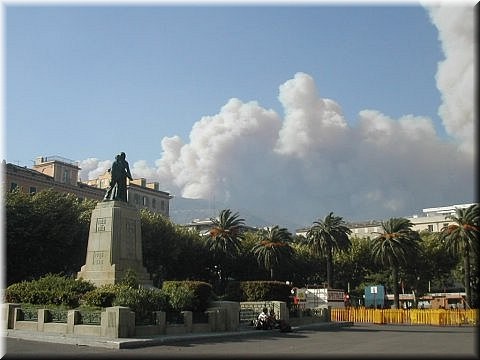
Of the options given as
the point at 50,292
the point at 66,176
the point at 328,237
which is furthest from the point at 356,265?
the point at 50,292

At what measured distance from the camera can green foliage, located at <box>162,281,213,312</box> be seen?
25.8 meters

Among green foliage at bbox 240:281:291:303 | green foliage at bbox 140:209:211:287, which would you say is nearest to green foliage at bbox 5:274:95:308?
green foliage at bbox 240:281:291:303

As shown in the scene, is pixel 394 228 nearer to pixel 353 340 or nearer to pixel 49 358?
pixel 353 340

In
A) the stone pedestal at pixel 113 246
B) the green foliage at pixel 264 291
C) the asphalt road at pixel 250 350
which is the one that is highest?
the stone pedestal at pixel 113 246

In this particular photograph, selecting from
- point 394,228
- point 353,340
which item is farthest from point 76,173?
point 353,340

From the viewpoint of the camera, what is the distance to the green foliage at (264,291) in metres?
37.2

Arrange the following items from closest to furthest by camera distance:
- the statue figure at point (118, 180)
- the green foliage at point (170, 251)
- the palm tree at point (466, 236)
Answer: the statue figure at point (118, 180) → the palm tree at point (466, 236) → the green foliage at point (170, 251)

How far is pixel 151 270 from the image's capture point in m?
58.7

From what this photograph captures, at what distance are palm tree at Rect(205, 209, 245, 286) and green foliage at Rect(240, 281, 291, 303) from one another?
22934 mm

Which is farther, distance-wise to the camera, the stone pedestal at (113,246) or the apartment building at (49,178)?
the apartment building at (49,178)

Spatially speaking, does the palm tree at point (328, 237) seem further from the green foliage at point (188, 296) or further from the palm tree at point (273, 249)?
the green foliage at point (188, 296)

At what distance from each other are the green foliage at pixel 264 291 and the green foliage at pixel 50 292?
13.7 meters

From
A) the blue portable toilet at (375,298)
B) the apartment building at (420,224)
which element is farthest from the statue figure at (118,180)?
the apartment building at (420,224)

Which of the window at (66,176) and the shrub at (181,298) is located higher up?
the window at (66,176)
